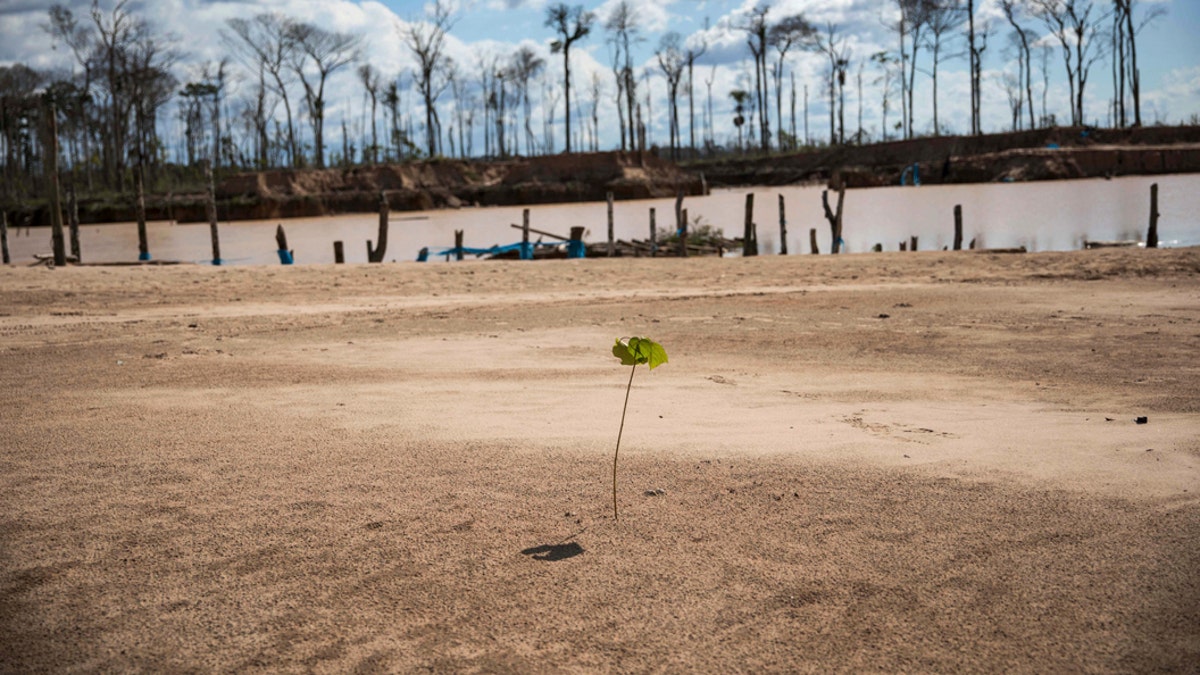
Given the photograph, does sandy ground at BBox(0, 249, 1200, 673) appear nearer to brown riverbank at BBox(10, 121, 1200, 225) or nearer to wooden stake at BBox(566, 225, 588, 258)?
wooden stake at BBox(566, 225, 588, 258)

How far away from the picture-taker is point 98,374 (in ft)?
21.0

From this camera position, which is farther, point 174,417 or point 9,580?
point 174,417

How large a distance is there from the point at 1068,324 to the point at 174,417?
7.96 metres

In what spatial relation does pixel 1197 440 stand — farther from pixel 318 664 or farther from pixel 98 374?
pixel 98 374

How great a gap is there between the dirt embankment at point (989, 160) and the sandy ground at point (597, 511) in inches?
1926

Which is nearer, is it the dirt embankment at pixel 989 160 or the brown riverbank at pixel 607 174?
the brown riverbank at pixel 607 174

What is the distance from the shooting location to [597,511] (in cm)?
340

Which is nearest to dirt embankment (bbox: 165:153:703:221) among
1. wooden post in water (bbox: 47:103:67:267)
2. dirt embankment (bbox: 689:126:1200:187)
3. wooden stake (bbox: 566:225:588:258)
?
dirt embankment (bbox: 689:126:1200:187)

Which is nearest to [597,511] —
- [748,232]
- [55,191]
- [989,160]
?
[55,191]

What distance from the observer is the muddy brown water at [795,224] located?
29297 millimetres

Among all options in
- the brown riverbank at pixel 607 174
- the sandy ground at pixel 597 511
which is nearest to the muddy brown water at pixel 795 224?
the brown riverbank at pixel 607 174

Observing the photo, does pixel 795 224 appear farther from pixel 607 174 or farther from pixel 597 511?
pixel 597 511

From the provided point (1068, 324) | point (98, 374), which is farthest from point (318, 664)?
point (1068, 324)

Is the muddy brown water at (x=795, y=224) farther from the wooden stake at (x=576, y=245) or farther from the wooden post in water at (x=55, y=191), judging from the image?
the wooden post in water at (x=55, y=191)
